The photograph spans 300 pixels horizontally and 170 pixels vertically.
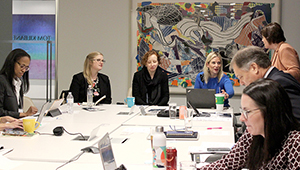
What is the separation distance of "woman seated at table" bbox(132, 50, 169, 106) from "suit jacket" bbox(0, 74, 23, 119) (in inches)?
69.5

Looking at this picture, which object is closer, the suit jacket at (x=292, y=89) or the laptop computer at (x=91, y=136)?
the suit jacket at (x=292, y=89)

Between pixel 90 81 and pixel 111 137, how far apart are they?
83.9 inches

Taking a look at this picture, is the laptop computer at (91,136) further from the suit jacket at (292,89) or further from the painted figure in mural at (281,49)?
the painted figure in mural at (281,49)

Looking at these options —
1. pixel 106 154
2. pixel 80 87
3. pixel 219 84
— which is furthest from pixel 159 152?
pixel 80 87

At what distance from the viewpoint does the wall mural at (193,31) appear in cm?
528

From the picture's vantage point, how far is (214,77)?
4.39m

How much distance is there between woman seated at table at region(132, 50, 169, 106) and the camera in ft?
15.2

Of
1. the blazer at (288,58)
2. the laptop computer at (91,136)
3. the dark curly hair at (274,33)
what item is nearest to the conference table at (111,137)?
the laptop computer at (91,136)

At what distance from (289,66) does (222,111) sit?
88cm

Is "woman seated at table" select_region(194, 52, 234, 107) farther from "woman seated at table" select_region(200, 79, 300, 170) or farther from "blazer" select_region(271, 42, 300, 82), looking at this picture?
"woman seated at table" select_region(200, 79, 300, 170)

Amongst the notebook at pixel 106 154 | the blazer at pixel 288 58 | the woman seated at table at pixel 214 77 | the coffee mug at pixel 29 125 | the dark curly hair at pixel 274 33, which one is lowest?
the coffee mug at pixel 29 125

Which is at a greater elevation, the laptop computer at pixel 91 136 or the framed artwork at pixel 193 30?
the framed artwork at pixel 193 30

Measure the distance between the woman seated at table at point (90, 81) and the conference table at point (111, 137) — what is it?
0.84 m

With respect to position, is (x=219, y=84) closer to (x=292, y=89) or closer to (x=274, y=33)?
(x=274, y=33)
